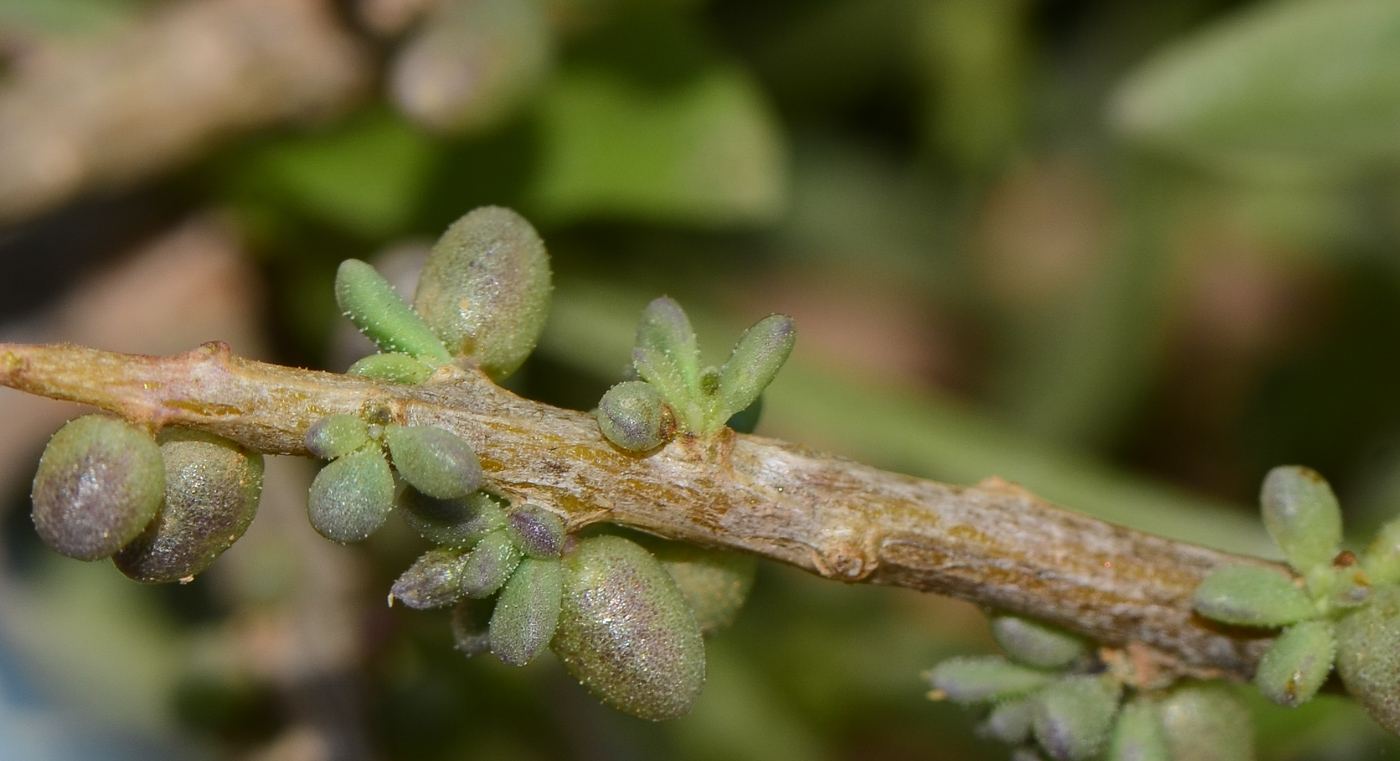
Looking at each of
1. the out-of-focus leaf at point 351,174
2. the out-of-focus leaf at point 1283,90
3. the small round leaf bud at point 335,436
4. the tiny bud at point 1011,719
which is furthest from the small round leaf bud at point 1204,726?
the out-of-focus leaf at point 351,174

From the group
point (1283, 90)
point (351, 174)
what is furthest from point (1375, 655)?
point (351, 174)

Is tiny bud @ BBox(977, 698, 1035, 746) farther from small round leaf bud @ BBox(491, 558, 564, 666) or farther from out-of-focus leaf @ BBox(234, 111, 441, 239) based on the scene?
out-of-focus leaf @ BBox(234, 111, 441, 239)

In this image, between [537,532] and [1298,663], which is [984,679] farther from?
[537,532]

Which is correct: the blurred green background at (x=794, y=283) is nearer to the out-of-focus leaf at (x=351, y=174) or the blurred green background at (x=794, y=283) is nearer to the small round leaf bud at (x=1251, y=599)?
the out-of-focus leaf at (x=351, y=174)

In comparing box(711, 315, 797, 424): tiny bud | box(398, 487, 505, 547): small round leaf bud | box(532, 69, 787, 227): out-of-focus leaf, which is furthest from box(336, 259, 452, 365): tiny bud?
box(532, 69, 787, 227): out-of-focus leaf

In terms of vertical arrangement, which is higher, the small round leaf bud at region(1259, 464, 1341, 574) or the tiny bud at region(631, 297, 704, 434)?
the small round leaf bud at region(1259, 464, 1341, 574)

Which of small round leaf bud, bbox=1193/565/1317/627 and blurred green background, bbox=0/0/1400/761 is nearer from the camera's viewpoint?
small round leaf bud, bbox=1193/565/1317/627

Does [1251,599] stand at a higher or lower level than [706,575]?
higher
